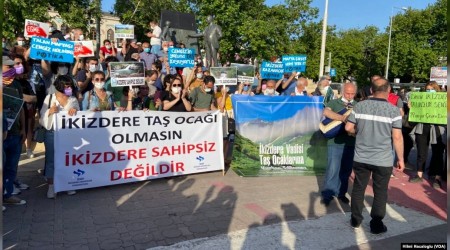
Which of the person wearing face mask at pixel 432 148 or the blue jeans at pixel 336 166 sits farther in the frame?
the person wearing face mask at pixel 432 148

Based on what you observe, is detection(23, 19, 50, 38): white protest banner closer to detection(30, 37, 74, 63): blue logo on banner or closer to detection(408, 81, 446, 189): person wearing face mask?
detection(30, 37, 74, 63): blue logo on banner

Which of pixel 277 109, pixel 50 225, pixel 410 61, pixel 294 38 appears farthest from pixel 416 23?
pixel 50 225

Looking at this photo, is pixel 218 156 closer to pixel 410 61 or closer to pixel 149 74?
pixel 149 74

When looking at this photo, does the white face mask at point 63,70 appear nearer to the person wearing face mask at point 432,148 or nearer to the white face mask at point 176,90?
the white face mask at point 176,90

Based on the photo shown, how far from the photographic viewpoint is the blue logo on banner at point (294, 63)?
9273 mm

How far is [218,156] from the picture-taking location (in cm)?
696

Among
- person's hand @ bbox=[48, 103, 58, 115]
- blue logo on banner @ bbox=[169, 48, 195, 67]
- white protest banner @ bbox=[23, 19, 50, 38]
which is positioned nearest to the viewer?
person's hand @ bbox=[48, 103, 58, 115]

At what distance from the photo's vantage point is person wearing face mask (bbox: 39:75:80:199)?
211 inches

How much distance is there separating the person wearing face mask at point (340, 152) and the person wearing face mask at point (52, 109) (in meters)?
3.66

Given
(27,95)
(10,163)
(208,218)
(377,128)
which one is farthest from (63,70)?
(377,128)

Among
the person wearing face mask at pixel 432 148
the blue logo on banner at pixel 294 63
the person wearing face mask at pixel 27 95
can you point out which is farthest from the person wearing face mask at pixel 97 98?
the person wearing face mask at pixel 432 148

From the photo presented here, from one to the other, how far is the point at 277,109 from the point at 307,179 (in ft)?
4.60

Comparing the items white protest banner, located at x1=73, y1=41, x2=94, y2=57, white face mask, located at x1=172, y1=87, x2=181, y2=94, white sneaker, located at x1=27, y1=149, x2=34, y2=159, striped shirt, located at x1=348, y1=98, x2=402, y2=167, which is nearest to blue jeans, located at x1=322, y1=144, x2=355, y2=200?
striped shirt, located at x1=348, y1=98, x2=402, y2=167

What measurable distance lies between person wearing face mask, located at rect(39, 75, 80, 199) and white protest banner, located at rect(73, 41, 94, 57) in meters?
2.35
